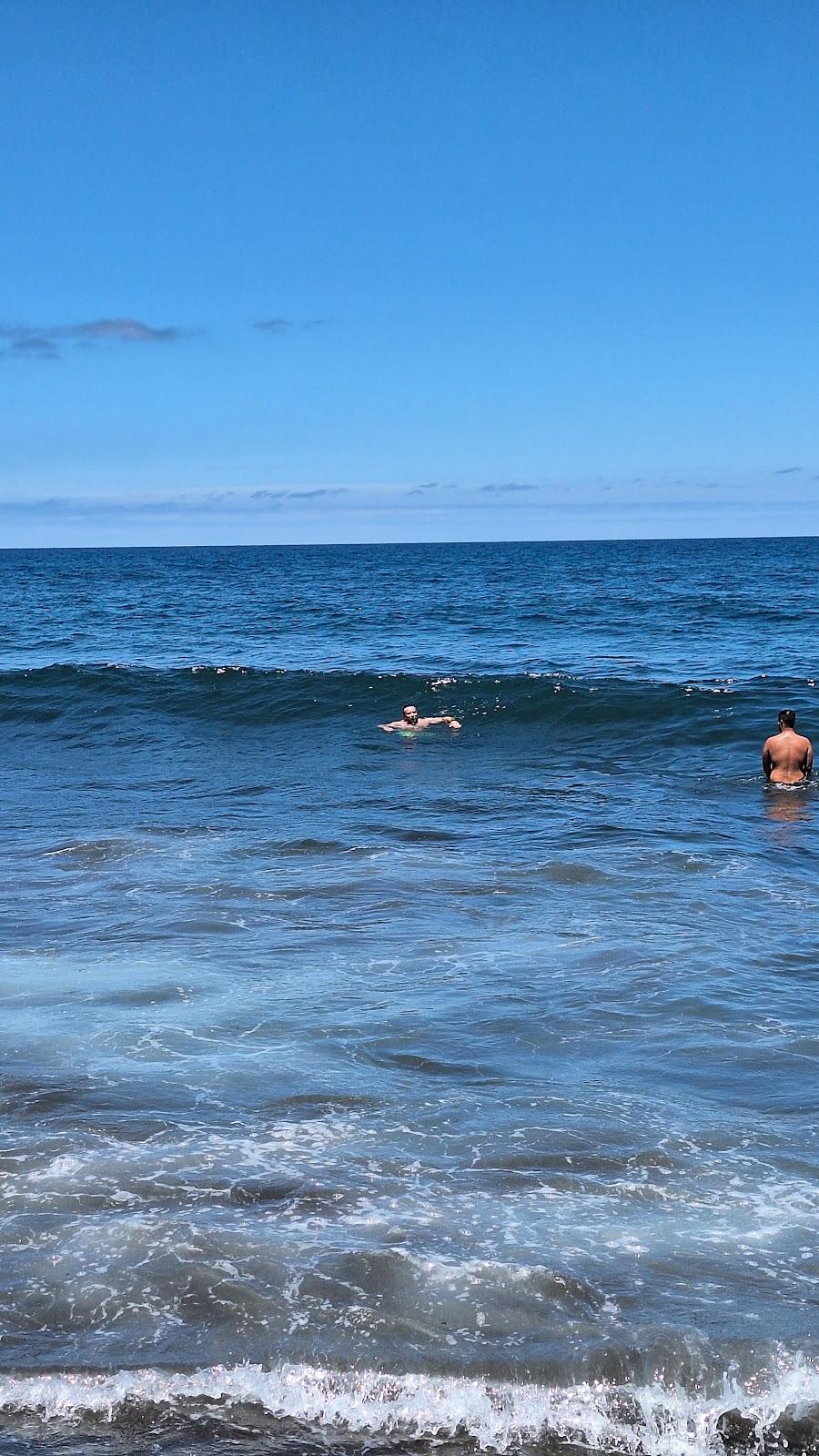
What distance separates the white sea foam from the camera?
4.09m

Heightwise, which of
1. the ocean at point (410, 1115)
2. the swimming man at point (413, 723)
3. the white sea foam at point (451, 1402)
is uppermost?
the swimming man at point (413, 723)

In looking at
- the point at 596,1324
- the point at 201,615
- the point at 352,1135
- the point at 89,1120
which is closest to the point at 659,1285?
the point at 596,1324

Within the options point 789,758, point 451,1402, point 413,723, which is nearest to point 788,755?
point 789,758

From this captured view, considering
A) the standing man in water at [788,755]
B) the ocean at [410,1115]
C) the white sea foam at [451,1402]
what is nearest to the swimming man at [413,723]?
the ocean at [410,1115]

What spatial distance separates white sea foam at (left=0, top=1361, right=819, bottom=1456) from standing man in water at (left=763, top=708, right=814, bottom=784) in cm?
1102

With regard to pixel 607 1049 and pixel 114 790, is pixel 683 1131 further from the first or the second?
pixel 114 790

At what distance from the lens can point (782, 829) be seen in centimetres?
1262

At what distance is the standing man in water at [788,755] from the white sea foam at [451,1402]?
11018 mm

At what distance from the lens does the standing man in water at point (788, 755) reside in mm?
14586

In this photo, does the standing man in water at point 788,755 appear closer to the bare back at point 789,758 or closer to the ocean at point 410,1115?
the bare back at point 789,758

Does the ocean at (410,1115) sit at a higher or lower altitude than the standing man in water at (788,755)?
lower

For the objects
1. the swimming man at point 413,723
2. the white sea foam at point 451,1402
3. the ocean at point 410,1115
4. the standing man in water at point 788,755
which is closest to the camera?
the white sea foam at point 451,1402

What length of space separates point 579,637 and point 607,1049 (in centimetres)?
2669

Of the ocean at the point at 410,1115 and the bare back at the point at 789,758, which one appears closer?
the ocean at the point at 410,1115
